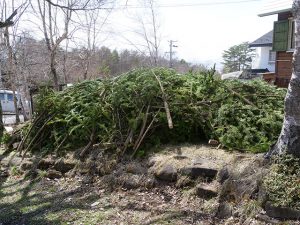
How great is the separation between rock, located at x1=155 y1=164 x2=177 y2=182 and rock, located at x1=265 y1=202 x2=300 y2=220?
1501mm

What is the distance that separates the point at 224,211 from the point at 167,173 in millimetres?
1132

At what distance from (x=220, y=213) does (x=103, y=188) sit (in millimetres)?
1985

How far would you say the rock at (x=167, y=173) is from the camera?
459 cm

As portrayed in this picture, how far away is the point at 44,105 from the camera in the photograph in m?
6.90

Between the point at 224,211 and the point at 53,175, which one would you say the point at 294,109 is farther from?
the point at 53,175

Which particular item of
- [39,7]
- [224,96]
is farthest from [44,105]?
[39,7]

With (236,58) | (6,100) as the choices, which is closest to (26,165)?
(6,100)

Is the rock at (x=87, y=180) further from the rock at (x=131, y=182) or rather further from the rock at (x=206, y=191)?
the rock at (x=206, y=191)

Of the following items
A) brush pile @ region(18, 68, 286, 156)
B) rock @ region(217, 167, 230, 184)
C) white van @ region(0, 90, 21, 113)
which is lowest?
white van @ region(0, 90, 21, 113)

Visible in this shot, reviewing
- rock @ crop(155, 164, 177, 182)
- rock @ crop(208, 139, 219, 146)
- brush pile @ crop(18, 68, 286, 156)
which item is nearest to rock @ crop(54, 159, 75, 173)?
brush pile @ crop(18, 68, 286, 156)

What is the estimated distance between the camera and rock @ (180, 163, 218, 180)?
4273 mm

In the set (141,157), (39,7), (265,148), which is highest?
(39,7)

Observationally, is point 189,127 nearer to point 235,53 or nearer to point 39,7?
point 39,7

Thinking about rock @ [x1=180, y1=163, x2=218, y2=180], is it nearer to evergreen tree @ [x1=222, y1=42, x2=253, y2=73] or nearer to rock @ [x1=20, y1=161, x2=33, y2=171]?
rock @ [x1=20, y1=161, x2=33, y2=171]
